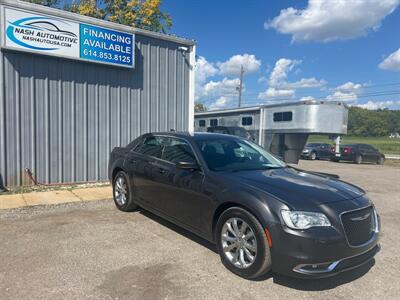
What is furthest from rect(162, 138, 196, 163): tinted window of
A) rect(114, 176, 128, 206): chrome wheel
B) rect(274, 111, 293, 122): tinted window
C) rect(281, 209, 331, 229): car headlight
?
rect(274, 111, 293, 122): tinted window

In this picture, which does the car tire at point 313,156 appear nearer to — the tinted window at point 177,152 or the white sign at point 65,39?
the white sign at point 65,39

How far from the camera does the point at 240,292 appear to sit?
3455 mm

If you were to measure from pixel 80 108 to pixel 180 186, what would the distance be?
5.76 meters

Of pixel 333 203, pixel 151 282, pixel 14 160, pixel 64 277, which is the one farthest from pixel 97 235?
pixel 14 160

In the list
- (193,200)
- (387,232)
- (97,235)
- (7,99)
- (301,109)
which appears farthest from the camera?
(301,109)

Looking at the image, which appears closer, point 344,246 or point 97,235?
point 344,246

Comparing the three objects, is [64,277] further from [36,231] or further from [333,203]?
[333,203]

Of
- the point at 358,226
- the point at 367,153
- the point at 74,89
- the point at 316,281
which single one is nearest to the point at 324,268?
the point at 316,281

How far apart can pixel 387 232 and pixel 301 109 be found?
11.4 meters

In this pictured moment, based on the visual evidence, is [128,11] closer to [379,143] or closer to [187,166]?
[187,166]

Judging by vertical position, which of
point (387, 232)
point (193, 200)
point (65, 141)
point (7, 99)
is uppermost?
point (7, 99)

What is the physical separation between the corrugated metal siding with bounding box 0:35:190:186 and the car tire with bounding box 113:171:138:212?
3.18m

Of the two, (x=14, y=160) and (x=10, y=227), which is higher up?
(x=14, y=160)

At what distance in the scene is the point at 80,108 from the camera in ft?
30.7
